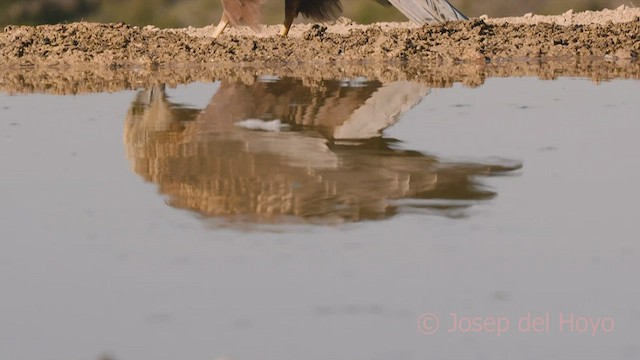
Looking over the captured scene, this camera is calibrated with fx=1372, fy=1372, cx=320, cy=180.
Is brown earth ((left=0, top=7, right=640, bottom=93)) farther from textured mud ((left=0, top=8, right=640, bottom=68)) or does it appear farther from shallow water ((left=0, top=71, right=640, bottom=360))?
shallow water ((left=0, top=71, right=640, bottom=360))

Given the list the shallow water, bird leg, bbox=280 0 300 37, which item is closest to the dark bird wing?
bird leg, bbox=280 0 300 37

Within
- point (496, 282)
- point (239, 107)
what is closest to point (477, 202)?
point (496, 282)

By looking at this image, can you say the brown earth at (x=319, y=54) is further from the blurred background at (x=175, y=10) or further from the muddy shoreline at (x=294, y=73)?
the blurred background at (x=175, y=10)

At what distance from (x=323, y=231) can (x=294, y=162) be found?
1296mm

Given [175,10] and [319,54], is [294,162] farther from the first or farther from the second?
[175,10]

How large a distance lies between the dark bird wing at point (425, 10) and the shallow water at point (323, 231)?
431 cm

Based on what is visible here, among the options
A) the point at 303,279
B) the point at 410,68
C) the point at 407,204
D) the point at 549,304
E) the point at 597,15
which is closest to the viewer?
the point at 549,304

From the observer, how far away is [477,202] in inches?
215

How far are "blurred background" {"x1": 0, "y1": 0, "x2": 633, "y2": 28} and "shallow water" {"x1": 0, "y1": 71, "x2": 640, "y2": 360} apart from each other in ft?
41.6

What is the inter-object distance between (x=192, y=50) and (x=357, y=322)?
8291 mm

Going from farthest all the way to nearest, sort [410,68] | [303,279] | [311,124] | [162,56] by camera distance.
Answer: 1. [162,56]
2. [410,68]
3. [311,124]
4. [303,279]

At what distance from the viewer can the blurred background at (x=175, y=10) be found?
2083 cm

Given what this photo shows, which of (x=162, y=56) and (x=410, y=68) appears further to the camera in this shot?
(x=162, y=56)

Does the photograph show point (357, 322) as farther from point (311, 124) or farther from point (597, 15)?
point (597, 15)
